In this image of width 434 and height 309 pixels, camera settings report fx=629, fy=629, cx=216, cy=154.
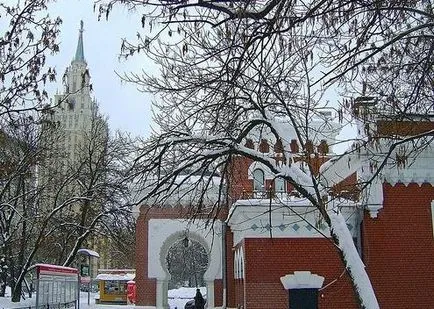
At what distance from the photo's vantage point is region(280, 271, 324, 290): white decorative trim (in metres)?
17.0

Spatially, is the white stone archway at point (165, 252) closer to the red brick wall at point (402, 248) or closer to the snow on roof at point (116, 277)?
the red brick wall at point (402, 248)

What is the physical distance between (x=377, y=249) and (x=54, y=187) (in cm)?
2304

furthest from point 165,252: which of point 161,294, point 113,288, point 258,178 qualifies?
point 113,288

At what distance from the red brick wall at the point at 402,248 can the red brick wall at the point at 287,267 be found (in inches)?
36.6

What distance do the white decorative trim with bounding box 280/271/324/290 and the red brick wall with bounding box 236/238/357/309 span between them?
0.16 metres

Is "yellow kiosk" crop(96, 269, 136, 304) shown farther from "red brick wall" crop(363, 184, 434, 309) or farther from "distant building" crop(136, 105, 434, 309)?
"red brick wall" crop(363, 184, 434, 309)

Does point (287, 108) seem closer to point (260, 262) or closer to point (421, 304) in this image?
point (260, 262)

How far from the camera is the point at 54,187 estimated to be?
35.9 metres

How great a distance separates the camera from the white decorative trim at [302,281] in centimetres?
1702

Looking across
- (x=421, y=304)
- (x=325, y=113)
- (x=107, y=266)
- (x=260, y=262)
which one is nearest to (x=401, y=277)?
(x=421, y=304)

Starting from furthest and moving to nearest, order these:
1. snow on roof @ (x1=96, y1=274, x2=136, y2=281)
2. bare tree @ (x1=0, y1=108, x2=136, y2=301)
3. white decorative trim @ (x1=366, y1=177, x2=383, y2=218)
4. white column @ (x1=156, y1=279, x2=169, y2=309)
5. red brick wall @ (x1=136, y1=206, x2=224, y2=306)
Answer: snow on roof @ (x1=96, y1=274, x2=136, y2=281) < bare tree @ (x1=0, y1=108, x2=136, y2=301) < red brick wall @ (x1=136, y1=206, x2=224, y2=306) < white column @ (x1=156, y1=279, x2=169, y2=309) < white decorative trim @ (x1=366, y1=177, x2=383, y2=218)

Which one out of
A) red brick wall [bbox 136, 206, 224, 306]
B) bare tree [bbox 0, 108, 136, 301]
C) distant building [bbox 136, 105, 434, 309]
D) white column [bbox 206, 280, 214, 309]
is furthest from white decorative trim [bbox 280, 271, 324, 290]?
bare tree [bbox 0, 108, 136, 301]

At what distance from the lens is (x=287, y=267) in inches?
680

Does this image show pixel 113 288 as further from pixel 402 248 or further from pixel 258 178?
pixel 402 248
